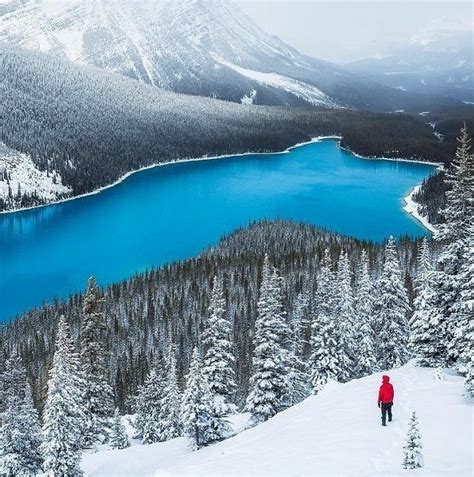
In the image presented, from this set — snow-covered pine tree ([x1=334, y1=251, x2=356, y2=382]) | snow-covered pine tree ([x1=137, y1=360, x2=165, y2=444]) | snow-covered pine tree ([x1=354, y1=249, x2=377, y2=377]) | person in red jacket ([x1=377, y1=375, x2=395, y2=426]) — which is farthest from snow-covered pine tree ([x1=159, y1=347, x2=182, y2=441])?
person in red jacket ([x1=377, y1=375, x2=395, y2=426])

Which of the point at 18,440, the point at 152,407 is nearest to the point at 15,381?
the point at 18,440

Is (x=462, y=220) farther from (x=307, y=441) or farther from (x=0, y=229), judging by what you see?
(x=0, y=229)

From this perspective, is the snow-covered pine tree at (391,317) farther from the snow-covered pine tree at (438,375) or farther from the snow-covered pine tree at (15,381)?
the snow-covered pine tree at (15,381)

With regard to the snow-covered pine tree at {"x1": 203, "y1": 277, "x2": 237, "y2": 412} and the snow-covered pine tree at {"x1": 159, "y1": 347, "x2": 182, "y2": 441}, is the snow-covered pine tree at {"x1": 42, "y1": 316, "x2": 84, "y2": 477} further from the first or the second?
the snow-covered pine tree at {"x1": 203, "y1": 277, "x2": 237, "y2": 412}

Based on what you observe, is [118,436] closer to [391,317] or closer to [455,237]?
[391,317]

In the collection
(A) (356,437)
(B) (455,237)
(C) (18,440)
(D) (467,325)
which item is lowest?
(C) (18,440)

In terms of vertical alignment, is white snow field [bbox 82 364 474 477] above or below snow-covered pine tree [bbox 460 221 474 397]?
below
